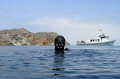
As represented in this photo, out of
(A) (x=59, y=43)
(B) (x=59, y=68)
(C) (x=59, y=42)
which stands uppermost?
(C) (x=59, y=42)

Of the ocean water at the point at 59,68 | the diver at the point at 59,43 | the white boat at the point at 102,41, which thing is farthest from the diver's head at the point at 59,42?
the white boat at the point at 102,41

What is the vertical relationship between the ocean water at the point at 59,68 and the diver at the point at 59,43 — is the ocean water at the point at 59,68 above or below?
below

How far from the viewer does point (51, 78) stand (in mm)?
11453

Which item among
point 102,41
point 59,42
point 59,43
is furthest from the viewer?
point 102,41

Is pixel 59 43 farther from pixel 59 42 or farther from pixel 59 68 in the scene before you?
pixel 59 68

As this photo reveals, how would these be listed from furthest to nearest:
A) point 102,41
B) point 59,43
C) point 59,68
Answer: point 102,41 < point 59,43 < point 59,68

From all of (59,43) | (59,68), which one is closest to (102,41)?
Answer: (59,43)

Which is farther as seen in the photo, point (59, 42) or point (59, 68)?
point (59, 42)

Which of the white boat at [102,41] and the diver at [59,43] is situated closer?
the diver at [59,43]

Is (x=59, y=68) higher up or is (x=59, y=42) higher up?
(x=59, y=42)

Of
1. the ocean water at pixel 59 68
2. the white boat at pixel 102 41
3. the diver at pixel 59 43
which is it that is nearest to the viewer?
the ocean water at pixel 59 68

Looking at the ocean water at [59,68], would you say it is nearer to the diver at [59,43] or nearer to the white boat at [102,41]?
the diver at [59,43]

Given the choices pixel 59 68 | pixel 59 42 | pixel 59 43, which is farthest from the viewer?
pixel 59 43

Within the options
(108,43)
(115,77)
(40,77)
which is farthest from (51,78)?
(108,43)
